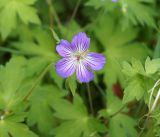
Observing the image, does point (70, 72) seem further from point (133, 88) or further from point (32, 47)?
point (32, 47)

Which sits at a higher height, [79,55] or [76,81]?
[79,55]

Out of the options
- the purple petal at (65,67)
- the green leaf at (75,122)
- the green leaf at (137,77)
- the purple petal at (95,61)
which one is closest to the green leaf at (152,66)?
the green leaf at (137,77)

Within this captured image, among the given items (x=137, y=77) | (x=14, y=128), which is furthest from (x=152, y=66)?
(x=14, y=128)

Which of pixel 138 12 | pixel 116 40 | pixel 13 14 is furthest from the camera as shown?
pixel 116 40

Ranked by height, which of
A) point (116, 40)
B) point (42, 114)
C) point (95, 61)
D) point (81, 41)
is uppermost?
point (81, 41)

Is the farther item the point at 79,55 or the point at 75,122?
the point at 75,122

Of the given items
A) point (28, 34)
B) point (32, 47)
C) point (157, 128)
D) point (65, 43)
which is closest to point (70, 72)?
point (65, 43)

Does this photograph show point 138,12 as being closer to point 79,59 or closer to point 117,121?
point 117,121
